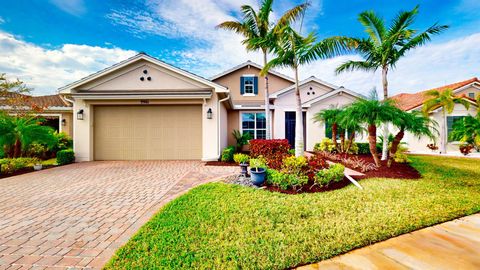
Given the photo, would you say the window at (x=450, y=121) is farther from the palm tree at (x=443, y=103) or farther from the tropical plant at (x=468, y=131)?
the palm tree at (x=443, y=103)

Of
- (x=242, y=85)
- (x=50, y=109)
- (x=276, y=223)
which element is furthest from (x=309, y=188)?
(x=50, y=109)

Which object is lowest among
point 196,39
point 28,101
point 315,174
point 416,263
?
point 416,263

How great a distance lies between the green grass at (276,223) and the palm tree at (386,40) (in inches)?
215

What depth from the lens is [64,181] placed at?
6523mm

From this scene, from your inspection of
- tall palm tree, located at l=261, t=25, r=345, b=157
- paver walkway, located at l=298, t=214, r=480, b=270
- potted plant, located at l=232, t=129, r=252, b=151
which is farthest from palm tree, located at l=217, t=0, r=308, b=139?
paver walkway, located at l=298, t=214, r=480, b=270

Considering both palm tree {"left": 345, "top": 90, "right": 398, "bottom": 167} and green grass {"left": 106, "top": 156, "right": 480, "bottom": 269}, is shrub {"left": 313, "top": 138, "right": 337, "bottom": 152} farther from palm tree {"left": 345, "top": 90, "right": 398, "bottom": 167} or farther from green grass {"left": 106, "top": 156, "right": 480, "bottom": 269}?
green grass {"left": 106, "top": 156, "right": 480, "bottom": 269}

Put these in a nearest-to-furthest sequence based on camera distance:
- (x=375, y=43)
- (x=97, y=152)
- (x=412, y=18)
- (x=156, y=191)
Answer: (x=156, y=191) < (x=412, y=18) < (x=375, y=43) < (x=97, y=152)

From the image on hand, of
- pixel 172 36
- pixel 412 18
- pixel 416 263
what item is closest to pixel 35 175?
pixel 172 36

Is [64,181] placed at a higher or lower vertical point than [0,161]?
lower

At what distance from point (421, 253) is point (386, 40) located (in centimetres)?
987

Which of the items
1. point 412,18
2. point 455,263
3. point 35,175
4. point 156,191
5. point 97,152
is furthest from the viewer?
point 97,152

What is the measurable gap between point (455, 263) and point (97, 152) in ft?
44.6

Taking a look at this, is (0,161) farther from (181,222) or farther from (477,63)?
(477,63)

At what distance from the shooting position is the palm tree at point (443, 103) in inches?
505
